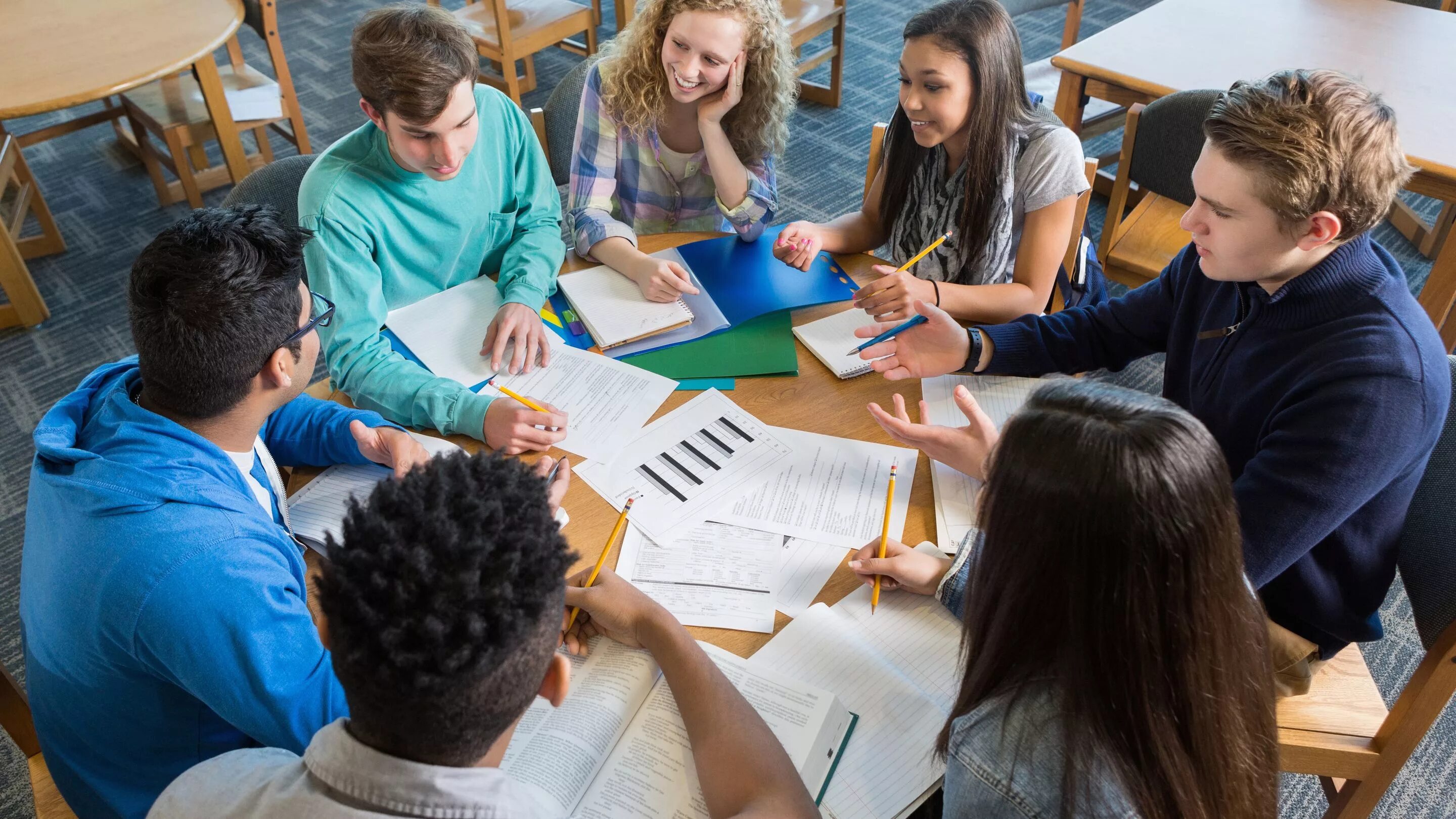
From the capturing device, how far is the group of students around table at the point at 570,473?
792 mm

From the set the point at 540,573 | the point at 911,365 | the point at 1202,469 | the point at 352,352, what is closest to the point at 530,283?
the point at 352,352

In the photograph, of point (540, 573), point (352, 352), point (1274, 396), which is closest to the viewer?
point (540, 573)

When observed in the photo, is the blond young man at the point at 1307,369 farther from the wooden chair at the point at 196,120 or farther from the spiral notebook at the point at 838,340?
the wooden chair at the point at 196,120

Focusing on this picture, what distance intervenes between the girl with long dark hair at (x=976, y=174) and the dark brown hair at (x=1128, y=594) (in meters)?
0.78

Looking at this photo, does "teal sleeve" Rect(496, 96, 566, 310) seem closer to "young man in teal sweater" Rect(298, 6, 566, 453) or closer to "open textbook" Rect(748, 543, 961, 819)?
"young man in teal sweater" Rect(298, 6, 566, 453)

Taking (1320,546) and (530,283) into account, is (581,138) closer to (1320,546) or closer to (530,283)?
(530,283)

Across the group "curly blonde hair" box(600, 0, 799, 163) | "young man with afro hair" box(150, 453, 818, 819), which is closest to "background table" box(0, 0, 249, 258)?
"curly blonde hair" box(600, 0, 799, 163)

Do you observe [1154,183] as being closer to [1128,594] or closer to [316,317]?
[1128,594]

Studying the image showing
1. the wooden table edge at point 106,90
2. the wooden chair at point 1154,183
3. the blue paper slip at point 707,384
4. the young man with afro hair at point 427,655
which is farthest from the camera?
the wooden table edge at point 106,90

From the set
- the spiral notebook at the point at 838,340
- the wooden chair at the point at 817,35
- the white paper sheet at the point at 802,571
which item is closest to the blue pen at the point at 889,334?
the spiral notebook at the point at 838,340

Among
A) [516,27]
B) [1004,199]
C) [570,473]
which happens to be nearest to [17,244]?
[516,27]

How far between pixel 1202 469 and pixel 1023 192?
1.05 metres

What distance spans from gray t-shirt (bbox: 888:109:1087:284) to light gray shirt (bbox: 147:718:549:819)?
1.38 meters

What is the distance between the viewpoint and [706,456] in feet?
4.51
